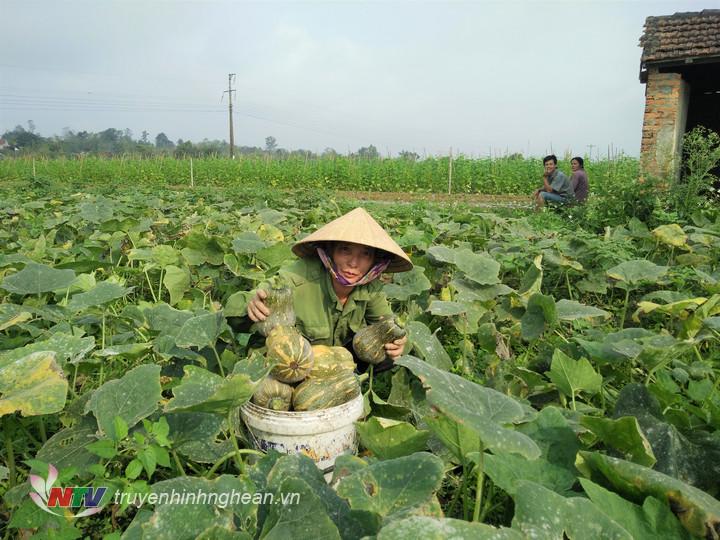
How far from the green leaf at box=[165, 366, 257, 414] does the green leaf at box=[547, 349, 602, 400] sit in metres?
1.08

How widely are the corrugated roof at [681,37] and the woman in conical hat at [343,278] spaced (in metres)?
11.5

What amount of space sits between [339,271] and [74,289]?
5.49 feet

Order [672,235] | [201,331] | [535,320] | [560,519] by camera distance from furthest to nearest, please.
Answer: [672,235]
[535,320]
[201,331]
[560,519]

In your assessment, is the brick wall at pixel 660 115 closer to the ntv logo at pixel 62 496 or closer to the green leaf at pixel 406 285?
the green leaf at pixel 406 285

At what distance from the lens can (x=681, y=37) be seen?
11.7m

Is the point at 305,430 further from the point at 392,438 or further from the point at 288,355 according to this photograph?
the point at 392,438

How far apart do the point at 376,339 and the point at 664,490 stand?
1359 mm

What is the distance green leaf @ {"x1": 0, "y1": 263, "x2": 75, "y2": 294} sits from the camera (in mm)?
2512

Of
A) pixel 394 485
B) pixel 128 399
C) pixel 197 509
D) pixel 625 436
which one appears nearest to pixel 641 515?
pixel 625 436

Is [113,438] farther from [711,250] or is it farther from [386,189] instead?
[386,189]

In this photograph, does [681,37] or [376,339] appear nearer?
[376,339]

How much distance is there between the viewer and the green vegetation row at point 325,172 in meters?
22.6

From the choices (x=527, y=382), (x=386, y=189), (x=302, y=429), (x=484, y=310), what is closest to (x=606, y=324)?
(x=484, y=310)

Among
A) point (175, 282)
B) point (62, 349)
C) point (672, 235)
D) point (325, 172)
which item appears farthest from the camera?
point (325, 172)
